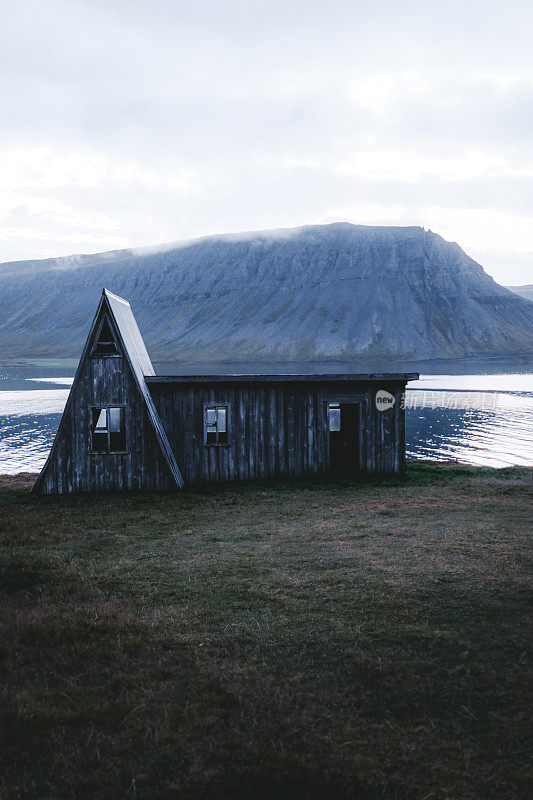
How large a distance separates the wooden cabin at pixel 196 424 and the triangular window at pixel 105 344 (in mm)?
43

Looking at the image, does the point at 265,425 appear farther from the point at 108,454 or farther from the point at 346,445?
the point at 108,454

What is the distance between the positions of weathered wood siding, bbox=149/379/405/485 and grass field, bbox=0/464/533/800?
355 inches

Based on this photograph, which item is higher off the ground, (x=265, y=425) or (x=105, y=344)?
(x=105, y=344)

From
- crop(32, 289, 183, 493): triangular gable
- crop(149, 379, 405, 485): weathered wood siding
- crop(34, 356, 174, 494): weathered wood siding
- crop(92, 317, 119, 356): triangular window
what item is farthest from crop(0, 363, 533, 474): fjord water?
crop(92, 317, 119, 356): triangular window

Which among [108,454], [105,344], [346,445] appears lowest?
[346,445]

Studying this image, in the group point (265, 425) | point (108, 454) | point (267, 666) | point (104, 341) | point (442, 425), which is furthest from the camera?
point (442, 425)

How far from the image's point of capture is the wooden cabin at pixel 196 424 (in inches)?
901

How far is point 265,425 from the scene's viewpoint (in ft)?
81.4

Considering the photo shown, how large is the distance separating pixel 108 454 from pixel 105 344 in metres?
4.73

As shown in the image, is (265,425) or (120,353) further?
(265,425)


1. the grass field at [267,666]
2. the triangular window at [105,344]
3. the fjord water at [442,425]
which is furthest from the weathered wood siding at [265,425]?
the fjord water at [442,425]

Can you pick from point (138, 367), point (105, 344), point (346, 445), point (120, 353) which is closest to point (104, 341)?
point (105, 344)

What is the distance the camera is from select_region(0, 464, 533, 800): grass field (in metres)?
5.76

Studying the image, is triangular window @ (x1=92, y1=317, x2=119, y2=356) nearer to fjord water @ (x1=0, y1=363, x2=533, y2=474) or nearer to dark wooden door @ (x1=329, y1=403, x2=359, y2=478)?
dark wooden door @ (x1=329, y1=403, x2=359, y2=478)
